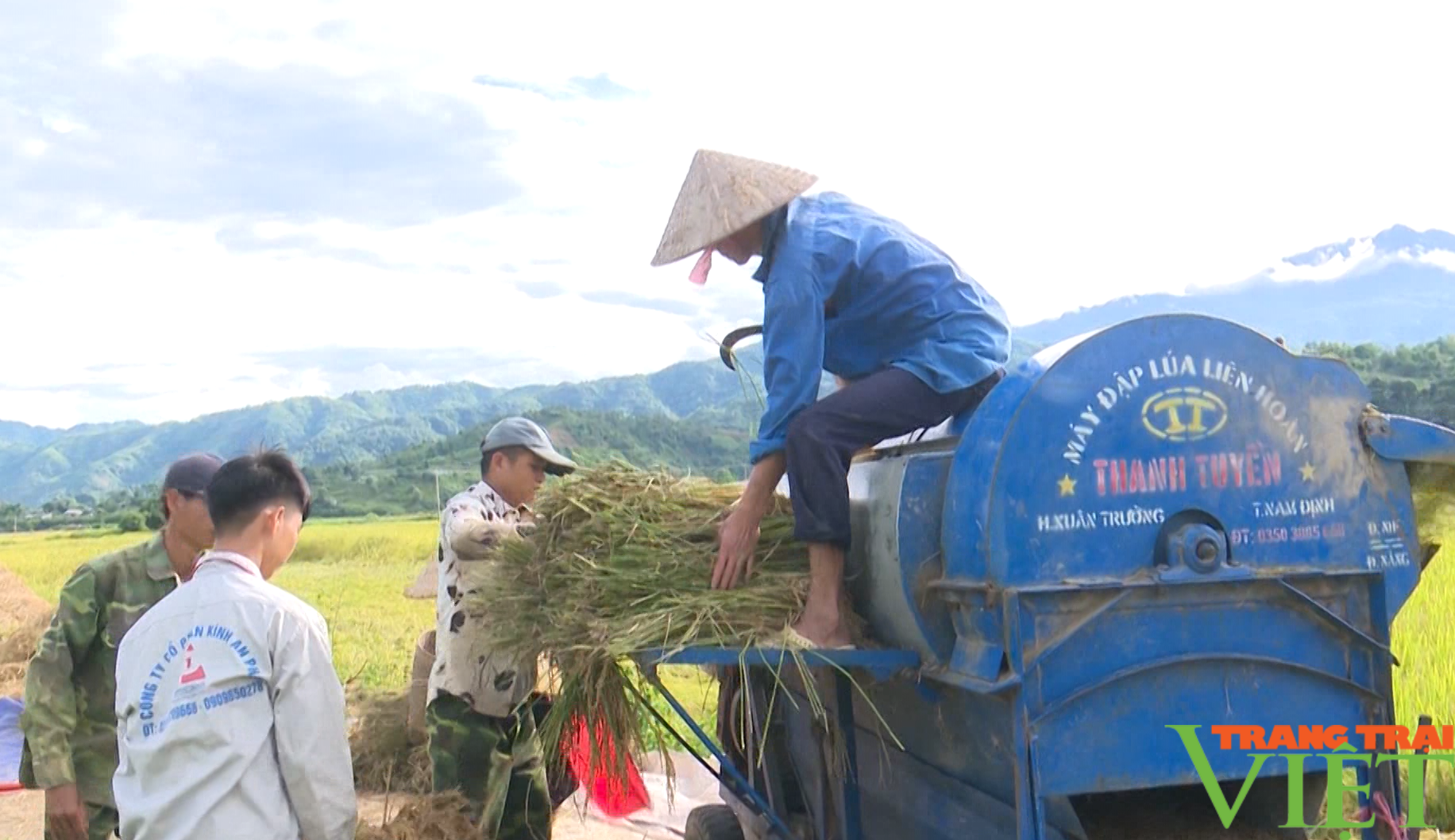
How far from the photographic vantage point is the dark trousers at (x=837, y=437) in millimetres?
3342

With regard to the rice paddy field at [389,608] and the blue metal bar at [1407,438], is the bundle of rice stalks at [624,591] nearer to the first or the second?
the rice paddy field at [389,608]

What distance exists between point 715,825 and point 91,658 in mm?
2529

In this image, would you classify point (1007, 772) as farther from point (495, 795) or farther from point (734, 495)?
point (495, 795)

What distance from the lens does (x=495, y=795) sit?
15.8 feet

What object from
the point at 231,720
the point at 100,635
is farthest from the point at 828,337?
the point at 100,635

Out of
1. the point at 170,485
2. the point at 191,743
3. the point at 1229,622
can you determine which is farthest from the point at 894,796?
the point at 170,485

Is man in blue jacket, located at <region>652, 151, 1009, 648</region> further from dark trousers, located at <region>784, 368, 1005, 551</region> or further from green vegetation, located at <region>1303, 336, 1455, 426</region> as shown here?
green vegetation, located at <region>1303, 336, 1455, 426</region>

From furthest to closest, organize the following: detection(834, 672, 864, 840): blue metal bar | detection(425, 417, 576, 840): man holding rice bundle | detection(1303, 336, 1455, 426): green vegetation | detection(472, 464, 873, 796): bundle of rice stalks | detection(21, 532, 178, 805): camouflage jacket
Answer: detection(1303, 336, 1455, 426): green vegetation
detection(425, 417, 576, 840): man holding rice bundle
detection(21, 532, 178, 805): camouflage jacket
detection(834, 672, 864, 840): blue metal bar
detection(472, 464, 873, 796): bundle of rice stalks

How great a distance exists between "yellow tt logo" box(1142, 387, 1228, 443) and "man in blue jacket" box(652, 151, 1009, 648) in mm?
633

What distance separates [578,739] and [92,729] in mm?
1826

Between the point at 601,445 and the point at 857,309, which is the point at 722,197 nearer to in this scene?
the point at 857,309

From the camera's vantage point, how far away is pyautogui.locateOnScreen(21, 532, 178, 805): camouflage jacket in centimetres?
410
